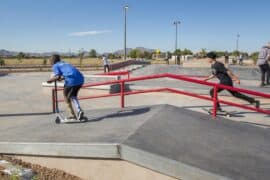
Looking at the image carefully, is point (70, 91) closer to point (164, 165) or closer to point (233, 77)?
point (164, 165)

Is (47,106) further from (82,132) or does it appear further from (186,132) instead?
(186,132)

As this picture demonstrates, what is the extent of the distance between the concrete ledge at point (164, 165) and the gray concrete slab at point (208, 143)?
7cm

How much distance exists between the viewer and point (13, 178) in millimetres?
3684

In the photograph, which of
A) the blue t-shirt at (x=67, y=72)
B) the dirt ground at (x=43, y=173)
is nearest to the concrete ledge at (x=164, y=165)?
the dirt ground at (x=43, y=173)

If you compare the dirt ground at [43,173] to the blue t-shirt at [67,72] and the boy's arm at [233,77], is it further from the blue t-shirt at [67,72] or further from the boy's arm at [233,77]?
the boy's arm at [233,77]

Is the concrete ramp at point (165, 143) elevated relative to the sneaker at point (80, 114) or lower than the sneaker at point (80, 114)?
lower

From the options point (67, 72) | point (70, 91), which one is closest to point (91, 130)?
point (70, 91)

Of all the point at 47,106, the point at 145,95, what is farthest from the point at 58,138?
the point at 145,95

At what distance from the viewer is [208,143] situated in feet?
14.8

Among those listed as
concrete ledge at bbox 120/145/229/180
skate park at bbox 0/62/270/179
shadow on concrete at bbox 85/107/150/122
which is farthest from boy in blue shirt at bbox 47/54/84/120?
concrete ledge at bbox 120/145/229/180

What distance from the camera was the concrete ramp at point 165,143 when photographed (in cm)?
371

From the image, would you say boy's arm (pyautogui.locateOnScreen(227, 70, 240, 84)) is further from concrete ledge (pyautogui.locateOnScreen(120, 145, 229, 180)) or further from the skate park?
concrete ledge (pyautogui.locateOnScreen(120, 145, 229, 180))

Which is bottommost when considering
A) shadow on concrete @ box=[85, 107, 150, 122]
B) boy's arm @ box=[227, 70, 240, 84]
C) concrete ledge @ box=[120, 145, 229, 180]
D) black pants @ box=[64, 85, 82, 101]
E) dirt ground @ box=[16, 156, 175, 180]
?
dirt ground @ box=[16, 156, 175, 180]

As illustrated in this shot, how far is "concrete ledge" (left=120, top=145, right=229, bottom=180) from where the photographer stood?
3529 mm
